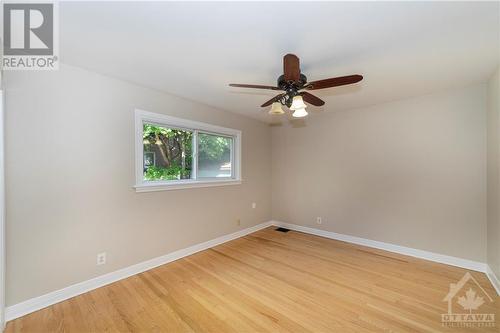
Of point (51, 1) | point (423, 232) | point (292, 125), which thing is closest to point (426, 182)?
point (423, 232)

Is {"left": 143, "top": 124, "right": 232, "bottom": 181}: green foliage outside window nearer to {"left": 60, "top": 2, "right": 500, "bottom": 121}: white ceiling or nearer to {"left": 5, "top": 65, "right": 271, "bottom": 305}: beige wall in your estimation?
{"left": 5, "top": 65, "right": 271, "bottom": 305}: beige wall

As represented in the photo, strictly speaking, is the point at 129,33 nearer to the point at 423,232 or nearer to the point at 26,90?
the point at 26,90

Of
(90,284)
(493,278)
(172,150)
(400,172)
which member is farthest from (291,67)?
(493,278)

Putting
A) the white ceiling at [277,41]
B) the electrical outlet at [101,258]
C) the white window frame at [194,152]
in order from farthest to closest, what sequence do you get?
the white window frame at [194,152] → the electrical outlet at [101,258] → the white ceiling at [277,41]

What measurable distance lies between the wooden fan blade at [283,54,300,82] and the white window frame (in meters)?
1.88

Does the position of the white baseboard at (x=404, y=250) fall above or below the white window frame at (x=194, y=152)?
below

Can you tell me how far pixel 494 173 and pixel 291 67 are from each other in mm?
2682

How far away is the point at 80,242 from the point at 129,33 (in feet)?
6.88

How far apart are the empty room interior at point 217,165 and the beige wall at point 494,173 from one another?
3 cm

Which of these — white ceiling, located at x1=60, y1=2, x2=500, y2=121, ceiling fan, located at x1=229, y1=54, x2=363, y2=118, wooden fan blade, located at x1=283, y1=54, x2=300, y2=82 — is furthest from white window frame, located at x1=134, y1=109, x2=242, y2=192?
wooden fan blade, located at x1=283, y1=54, x2=300, y2=82

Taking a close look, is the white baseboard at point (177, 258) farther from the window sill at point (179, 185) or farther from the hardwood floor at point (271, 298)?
the window sill at point (179, 185)

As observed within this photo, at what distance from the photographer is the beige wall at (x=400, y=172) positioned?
272 cm

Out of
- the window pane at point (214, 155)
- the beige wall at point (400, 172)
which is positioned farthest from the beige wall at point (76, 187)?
the beige wall at point (400, 172)

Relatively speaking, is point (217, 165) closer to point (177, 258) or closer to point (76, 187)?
point (177, 258)
